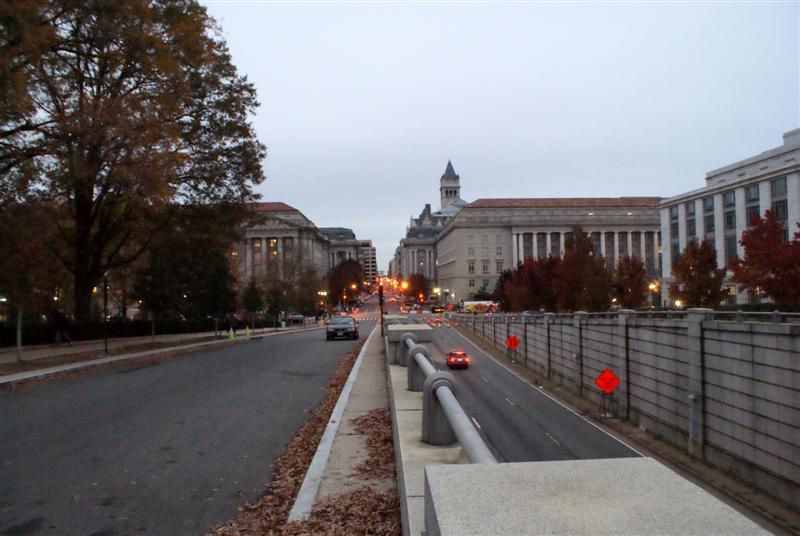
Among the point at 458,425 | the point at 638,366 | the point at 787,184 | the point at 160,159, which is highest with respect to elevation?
the point at 787,184

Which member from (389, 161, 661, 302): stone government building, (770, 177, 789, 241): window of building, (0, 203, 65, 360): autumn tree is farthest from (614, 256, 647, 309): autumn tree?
(389, 161, 661, 302): stone government building

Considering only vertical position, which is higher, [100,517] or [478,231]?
[478,231]

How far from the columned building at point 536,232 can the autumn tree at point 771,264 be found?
9389 centimetres

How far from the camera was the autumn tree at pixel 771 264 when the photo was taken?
134 feet

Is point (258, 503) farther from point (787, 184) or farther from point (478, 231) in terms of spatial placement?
point (478, 231)

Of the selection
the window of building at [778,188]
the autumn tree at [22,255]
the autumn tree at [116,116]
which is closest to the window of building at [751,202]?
the window of building at [778,188]

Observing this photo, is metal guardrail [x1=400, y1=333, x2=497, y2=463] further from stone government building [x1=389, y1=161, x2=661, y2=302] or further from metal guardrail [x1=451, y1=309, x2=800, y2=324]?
stone government building [x1=389, y1=161, x2=661, y2=302]

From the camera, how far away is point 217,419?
13.2m

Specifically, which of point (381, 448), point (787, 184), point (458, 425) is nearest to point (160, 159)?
point (381, 448)

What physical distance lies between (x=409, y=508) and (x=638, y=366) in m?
18.7

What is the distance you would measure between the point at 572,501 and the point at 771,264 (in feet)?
149

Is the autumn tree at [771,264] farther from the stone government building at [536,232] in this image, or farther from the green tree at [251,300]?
the stone government building at [536,232]

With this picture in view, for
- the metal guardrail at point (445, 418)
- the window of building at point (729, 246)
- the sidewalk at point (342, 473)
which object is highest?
the window of building at point (729, 246)

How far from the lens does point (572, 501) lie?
249 cm
